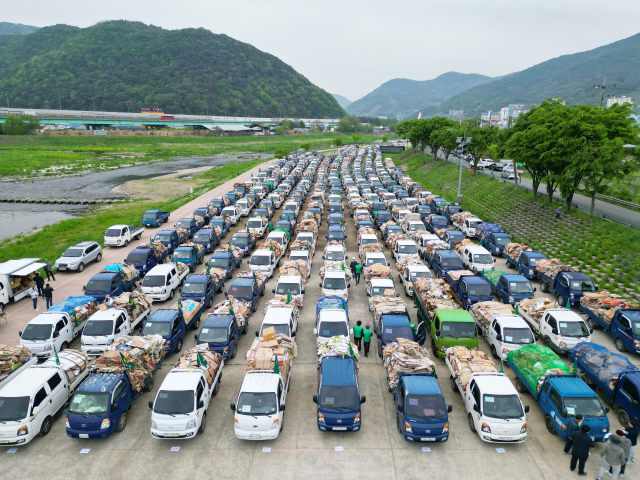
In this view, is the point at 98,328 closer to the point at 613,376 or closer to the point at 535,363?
the point at 535,363

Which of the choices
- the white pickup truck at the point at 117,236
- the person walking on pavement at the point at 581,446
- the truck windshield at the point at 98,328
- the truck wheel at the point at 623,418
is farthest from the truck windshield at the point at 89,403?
the white pickup truck at the point at 117,236

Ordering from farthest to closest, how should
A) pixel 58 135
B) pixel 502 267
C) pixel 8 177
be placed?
1. pixel 58 135
2. pixel 8 177
3. pixel 502 267

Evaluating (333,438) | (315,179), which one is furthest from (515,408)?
(315,179)

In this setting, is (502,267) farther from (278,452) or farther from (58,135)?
(58,135)

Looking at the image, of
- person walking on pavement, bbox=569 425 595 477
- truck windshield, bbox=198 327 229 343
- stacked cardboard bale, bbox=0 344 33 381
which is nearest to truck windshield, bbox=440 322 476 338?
person walking on pavement, bbox=569 425 595 477

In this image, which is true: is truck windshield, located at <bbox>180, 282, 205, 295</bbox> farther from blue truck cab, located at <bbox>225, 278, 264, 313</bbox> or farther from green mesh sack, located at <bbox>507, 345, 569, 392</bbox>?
green mesh sack, located at <bbox>507, 345, 569, 392</bbox>

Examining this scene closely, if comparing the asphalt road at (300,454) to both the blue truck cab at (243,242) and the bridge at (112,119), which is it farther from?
the bridge at (112,119)
